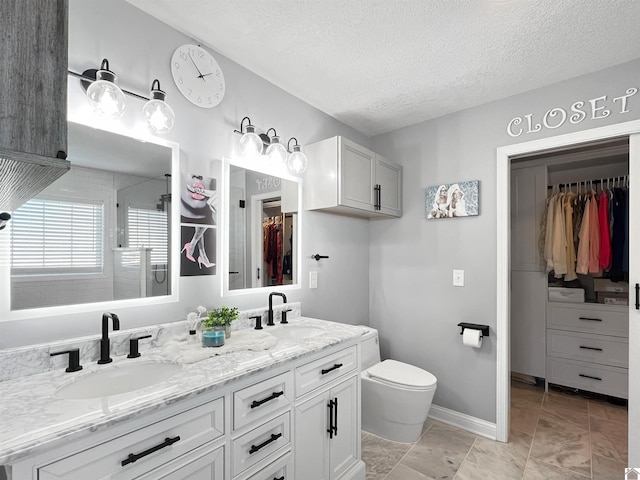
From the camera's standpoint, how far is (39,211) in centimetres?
130

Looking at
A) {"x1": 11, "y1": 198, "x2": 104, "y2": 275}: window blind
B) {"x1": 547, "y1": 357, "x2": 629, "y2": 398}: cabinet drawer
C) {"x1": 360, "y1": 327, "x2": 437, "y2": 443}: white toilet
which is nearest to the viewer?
{"x1": 11, "y1": 198, "x2": 104, "y2": 275}: window blind

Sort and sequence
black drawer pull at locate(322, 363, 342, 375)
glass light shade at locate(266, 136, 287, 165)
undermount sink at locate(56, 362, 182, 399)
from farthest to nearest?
glass light shade at locate(266, 136, 287, 165) < black drawer pull at locate(322, 363, 342, 375) < undermount sink at locate(56, 362, 182, 399)

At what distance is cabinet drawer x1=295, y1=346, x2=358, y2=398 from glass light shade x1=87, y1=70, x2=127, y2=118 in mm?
1400

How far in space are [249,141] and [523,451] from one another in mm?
2776

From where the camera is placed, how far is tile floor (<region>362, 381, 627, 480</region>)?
6.55 feet

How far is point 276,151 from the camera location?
2.13m

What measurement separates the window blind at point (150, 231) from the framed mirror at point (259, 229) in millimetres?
350

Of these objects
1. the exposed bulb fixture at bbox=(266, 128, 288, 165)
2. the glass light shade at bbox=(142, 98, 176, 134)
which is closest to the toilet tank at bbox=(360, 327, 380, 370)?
the exposed bulb fixture at bbox=(266, 128, 288, 165)

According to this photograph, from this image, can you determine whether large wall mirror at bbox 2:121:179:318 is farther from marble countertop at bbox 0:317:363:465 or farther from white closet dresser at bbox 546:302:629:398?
white closet dresser at bbox 546:302:629:398

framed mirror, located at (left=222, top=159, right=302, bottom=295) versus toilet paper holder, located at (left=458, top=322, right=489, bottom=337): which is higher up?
framed mirror, located at (left=222, top=159, right=302, bottom=295)

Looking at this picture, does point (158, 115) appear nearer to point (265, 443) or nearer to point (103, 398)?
point (103, 398)

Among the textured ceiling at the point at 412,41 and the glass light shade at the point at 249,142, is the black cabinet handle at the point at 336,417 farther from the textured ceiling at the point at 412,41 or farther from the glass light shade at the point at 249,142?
the textured ceiling at the point at 412,41

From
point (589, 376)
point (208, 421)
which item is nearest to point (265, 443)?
point (208, 421)

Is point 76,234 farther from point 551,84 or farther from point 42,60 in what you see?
point 551,84
